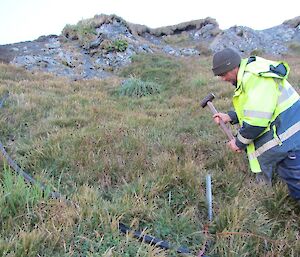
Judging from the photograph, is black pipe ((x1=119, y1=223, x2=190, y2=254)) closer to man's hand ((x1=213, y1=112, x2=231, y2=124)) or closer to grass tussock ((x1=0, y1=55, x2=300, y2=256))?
grass tussock ((x1=0, y1=55, x2=300, y2=256))

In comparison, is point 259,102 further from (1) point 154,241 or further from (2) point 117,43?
(2) point 117,43

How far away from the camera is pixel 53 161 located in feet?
16.1

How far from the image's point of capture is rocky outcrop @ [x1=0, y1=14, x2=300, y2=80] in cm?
1636

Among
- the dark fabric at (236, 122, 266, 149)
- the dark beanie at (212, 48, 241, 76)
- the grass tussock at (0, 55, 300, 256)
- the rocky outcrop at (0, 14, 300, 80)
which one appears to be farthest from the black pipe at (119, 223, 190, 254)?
the rocky outcrop at (0, 14, 300, 80)

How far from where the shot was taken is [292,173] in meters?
3.75

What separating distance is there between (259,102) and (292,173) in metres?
0.88

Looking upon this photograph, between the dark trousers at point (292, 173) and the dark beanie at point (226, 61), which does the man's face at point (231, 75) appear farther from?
the dark trousers at point (292, 173)

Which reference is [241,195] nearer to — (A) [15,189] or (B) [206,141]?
(B) [206,141]

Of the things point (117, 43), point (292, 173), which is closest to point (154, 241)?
point (292, 173)

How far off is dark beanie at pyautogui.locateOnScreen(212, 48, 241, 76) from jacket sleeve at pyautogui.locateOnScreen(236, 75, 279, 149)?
0.30m

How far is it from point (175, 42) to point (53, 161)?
878 inches

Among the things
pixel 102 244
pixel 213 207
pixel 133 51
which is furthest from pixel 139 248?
pixel 133 51

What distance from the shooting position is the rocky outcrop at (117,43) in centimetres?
1636

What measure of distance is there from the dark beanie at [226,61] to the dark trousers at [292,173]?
1.15m
